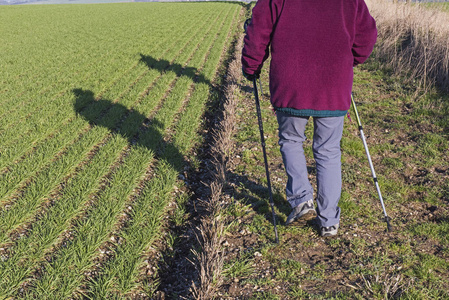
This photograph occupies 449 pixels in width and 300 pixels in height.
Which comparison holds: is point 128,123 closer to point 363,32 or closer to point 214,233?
point 214,233

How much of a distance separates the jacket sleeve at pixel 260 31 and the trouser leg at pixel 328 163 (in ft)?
2.89

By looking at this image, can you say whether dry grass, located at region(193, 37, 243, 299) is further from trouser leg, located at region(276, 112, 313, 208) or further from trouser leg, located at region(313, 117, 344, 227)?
trouser leg, located at region(313, 117, 344, 227)

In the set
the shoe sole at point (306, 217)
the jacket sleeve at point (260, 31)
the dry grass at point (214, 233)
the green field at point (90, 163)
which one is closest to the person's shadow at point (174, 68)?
the green field at point (90, 163)

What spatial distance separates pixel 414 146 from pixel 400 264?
3.52 m

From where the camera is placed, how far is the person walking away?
3.34m

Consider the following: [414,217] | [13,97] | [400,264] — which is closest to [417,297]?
[400,264]

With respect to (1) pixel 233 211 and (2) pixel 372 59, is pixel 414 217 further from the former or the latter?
(2) pixel 372 59

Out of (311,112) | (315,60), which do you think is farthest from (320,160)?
(315,60)

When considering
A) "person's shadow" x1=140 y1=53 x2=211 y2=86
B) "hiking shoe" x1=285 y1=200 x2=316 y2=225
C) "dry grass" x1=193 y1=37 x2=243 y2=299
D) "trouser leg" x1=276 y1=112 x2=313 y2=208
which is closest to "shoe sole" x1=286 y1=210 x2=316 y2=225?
"hiking shoe" x1=285 y1=200 x2=316 y2=225

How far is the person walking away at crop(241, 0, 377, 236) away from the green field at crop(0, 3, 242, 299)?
2090mm

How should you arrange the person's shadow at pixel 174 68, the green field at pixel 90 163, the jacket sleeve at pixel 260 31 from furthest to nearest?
the person's shadow at pixel 174 68, the green field at pixel 90 163, the jacket sleeve at pixel 260 31

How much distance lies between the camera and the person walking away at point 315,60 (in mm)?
3342

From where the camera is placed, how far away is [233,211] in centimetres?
473

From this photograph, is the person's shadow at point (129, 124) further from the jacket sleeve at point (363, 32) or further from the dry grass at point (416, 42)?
the dry grass at point (416, 42)
